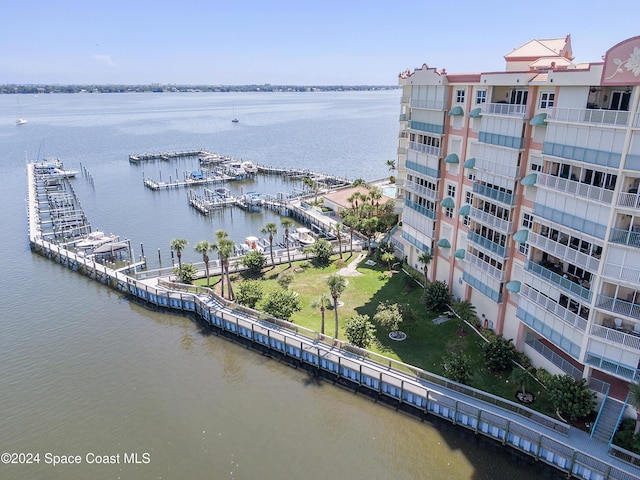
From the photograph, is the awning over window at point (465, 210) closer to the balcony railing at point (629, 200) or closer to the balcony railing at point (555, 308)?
the balcony railing at point (555, 308)

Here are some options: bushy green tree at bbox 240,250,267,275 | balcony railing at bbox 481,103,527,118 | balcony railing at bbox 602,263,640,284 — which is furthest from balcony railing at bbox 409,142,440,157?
bushy green tree at bbox 240,250,267,275

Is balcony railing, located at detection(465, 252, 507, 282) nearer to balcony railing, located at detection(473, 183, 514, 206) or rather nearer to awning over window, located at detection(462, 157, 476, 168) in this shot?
balcony railing, located at detection(473, 183, 514, 206)

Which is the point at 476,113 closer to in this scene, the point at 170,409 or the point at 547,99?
the point at 547,99

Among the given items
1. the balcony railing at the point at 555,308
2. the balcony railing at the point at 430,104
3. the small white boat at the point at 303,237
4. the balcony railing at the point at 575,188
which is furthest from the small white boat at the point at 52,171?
the balcony railing at the point at 575,188

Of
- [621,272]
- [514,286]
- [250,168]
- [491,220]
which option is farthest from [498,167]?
[250,168]

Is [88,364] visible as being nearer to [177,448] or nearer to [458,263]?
[177,448]
